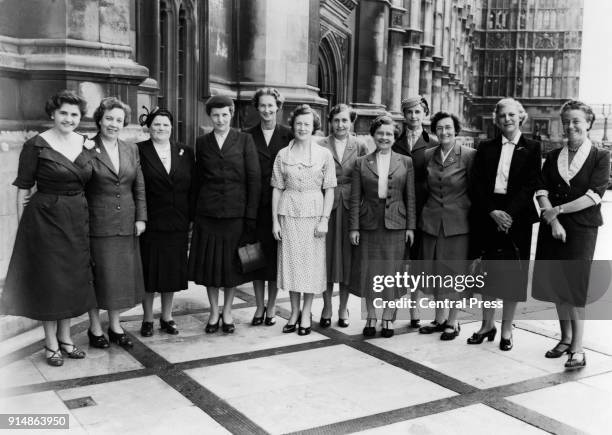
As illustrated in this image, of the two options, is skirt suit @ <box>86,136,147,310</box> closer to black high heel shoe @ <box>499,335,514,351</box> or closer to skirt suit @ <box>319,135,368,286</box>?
skirt suit @ <box>319,135,368,286</box>

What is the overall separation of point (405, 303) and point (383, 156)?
1450 millimetres

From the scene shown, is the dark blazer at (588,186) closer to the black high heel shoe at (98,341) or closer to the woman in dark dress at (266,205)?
the woman in dark dress at (266,205)

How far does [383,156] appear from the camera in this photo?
6.07 metres

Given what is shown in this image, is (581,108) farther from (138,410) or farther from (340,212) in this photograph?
(138,410)

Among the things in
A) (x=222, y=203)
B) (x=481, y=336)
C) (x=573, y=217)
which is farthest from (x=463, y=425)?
(x=222, y=203)

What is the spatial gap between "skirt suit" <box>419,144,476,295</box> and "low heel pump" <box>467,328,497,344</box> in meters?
0.54

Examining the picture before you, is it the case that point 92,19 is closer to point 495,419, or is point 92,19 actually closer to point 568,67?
point 495,419

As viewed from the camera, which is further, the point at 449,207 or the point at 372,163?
the point at 372,163

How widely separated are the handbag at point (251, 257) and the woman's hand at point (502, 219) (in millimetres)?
1954

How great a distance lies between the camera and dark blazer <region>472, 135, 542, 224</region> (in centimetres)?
556

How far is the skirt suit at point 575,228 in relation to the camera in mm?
5340

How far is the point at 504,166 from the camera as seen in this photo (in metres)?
5.67

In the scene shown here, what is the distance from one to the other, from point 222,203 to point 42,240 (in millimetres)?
1481

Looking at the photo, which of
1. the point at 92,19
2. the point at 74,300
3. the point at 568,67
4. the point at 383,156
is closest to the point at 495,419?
the point at 383,156
